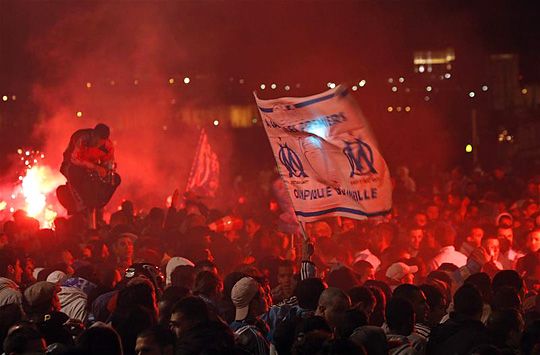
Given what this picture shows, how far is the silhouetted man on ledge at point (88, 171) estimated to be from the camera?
12.8 metres

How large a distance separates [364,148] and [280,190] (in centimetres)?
593

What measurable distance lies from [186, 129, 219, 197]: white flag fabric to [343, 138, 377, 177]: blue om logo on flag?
7280 millimetres

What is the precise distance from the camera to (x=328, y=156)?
29.1 ft

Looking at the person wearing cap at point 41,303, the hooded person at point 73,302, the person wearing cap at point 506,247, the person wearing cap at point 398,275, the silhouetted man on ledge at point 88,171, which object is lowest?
the person wearing cap at point 506,247

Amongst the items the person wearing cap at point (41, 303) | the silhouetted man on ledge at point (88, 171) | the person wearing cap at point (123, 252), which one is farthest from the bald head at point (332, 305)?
the silhouetted man on ledge at point (88, 171)

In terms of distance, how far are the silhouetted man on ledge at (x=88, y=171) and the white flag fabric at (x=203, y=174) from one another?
9.72 feet

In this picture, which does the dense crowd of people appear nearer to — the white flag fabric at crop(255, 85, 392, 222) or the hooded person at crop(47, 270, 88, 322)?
the hooded person at crop(47, 270, 88, 322)

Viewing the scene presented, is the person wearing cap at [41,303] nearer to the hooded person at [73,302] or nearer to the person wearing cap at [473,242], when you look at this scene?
the hooded person at [73,302]

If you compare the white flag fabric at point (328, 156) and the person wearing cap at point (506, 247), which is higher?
the white flag fabric at point (328, 156)

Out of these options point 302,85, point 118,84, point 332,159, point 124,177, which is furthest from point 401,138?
point 332,159

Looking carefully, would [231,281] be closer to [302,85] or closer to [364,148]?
[364,148]

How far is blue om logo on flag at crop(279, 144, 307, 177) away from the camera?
29.5 ft

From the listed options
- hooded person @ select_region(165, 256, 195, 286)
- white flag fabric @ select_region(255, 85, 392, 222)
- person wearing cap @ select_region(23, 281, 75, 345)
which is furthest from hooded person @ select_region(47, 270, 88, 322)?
white flag fabric @ select_region(255, 85, 392, 222)

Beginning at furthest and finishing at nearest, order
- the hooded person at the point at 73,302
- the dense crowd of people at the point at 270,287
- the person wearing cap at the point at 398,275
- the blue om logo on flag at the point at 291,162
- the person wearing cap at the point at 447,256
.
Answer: the person wearing cap at the point at 447,256
the person wearing cap at the point at 398,275
the blue om logo on flag at the point at 291,162
the hooded person at the point at 73,302
the dense crowd of people at the point at 270,287
